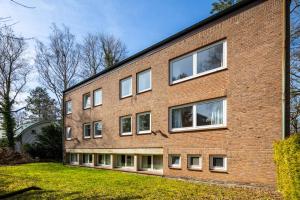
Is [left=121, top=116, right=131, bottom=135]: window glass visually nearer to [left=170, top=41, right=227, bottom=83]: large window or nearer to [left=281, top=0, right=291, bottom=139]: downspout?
[left=170, top=41, right=227, bottom=83]: large window

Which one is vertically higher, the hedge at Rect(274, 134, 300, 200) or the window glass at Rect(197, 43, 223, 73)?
the window glass at Rect(197, 43, 223, 73)

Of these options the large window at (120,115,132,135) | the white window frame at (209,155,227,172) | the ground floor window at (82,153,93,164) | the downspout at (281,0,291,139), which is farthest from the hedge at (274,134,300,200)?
A: the ground floor window at (82,153,93,164)

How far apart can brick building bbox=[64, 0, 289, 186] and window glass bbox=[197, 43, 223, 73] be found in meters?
0.04

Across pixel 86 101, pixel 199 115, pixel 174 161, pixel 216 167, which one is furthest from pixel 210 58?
pixel 86 101

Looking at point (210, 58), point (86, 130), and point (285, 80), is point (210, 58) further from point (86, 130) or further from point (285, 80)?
point (86, 130)

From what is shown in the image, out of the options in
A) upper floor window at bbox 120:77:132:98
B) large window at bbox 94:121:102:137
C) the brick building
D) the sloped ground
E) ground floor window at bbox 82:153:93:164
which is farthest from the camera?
the sloped ground

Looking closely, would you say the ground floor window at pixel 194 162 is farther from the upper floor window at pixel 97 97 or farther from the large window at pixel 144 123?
the upper floor window at pixel 97 97

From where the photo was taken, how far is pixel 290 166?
8.14m

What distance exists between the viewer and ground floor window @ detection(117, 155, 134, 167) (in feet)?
64.8

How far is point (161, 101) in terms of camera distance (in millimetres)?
16562

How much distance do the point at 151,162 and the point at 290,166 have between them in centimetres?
1052

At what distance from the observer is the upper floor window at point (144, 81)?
59.4 feet

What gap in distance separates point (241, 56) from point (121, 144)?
10.9 metres

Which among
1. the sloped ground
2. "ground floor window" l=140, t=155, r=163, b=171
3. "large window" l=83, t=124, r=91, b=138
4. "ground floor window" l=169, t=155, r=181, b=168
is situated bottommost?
the sloped ground
